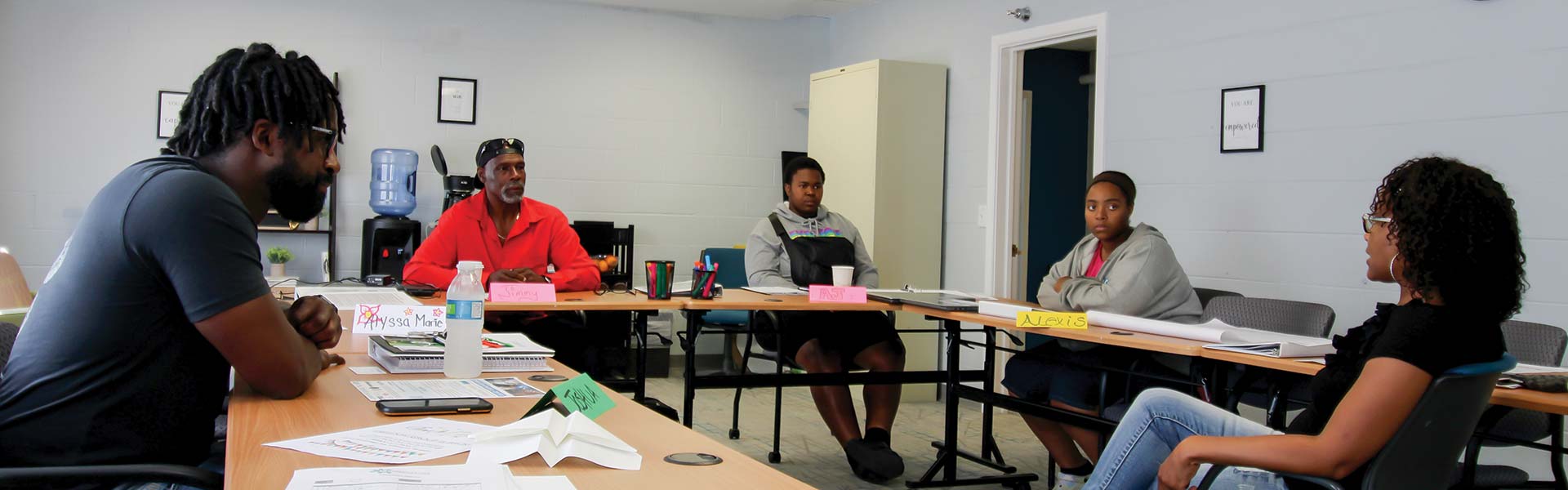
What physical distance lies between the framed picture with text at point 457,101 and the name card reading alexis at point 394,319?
12.9 ft

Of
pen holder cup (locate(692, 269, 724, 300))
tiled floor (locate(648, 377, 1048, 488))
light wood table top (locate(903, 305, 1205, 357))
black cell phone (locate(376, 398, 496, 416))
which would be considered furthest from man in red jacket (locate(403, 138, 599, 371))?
black cell phone (locate(376, 398, 496, 416))

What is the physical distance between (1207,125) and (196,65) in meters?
4.93

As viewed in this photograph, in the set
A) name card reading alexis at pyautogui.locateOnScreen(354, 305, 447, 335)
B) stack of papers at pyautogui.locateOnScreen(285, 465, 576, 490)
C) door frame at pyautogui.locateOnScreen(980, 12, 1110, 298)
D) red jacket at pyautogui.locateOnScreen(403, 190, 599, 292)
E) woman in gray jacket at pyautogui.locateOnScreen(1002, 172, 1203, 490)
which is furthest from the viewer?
door frame at pyautogui.locateOnScreen(980, 12, 1110, 298)

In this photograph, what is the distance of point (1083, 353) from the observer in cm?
348

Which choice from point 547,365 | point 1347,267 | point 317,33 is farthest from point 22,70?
point 1347,267

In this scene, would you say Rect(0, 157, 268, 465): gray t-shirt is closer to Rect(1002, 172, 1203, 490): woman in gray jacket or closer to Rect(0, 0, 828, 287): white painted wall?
Rect(1002, 172, 1203, 490): woman in gray jacket

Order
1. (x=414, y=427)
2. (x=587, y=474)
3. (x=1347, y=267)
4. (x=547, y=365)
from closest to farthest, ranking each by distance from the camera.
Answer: (x=587, y=474) → (x=414, y=427) → (x=547, y=365) → (x=1347, y=267)

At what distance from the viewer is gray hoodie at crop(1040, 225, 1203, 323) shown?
348 centimetres

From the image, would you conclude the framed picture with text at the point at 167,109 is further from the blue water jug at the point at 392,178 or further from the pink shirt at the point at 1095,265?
the pink shirt at the point at 1095,265

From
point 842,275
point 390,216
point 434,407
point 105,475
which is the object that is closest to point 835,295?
point 842,275

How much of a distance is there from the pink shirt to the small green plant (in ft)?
13.5

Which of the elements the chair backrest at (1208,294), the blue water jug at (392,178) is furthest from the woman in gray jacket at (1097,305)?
the blue water jug at (392,178)

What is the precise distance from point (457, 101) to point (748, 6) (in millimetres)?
1738

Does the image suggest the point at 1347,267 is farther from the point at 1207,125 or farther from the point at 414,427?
the point at 414,427
